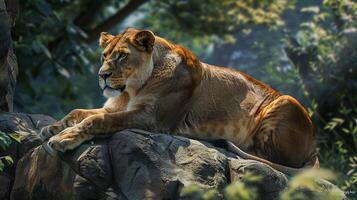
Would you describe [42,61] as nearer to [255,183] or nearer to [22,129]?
[22,129]

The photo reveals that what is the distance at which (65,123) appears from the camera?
258 inches

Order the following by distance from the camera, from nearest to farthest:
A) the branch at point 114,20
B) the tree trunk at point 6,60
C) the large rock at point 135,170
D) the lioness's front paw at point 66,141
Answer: the large rock at point 135,170
the lioness's front paw at point 66,141
the tree trunk at point 6,60
the branch at point 114,20

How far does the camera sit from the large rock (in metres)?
5.77

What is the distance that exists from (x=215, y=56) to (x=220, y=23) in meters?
26.2

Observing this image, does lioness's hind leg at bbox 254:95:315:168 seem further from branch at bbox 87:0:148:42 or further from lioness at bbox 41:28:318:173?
branch at bbox 87:0:148:42

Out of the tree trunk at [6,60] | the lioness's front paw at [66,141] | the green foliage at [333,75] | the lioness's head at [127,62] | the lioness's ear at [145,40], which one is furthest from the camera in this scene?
the green foliage at [333,75]

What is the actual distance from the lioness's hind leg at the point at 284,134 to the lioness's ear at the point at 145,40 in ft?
3.80

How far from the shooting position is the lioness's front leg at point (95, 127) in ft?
19.5

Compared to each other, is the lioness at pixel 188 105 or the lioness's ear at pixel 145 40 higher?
the lioness's ear at pixel 145 40

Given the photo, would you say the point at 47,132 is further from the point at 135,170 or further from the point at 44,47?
the point at 44,47

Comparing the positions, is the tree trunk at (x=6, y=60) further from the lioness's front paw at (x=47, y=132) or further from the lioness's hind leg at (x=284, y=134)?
the lioness's hind leg at (x=284, y=134)

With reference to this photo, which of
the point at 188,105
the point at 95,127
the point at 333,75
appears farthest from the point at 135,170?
the point at 333,75

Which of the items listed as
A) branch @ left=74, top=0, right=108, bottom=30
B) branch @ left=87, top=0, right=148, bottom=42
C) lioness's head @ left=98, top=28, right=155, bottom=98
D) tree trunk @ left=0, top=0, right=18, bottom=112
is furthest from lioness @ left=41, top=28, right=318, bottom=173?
branch @ left=74, top=0, right=108, bottom=30

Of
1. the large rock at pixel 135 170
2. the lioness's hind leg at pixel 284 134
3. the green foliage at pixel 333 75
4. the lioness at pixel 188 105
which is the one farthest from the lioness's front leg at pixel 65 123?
the green foliage at pixel 333 75
